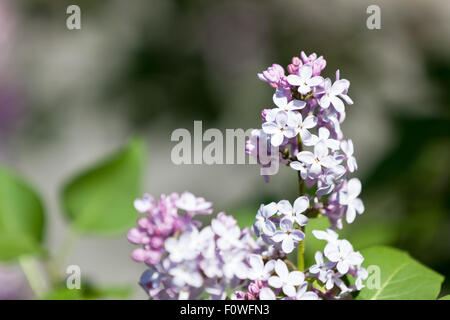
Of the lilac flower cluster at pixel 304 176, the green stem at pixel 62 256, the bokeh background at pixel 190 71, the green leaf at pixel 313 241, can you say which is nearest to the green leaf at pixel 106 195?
the green stem at pixel 62 256

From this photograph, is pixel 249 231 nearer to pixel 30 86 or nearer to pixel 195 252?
pixel 195 252

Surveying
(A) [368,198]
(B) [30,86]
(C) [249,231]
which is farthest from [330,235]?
(B) [30,86]

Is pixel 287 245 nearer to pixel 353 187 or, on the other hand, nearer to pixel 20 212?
pixel 353 187

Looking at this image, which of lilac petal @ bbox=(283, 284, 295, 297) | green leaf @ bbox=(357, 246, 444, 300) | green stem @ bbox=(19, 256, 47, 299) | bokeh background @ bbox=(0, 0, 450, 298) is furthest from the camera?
bokeh background @ bbox=(0, 0, 450, 298)

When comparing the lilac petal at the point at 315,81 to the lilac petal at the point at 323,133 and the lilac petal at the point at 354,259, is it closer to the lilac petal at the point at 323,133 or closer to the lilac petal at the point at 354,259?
the lilac petal at the point at 323,133

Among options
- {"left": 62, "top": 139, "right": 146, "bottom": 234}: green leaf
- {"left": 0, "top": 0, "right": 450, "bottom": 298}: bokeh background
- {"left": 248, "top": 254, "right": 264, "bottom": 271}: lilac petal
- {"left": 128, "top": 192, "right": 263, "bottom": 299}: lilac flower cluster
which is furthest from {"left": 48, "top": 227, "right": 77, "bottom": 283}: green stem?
{"left": 0, "top": 0, "right": 450, "bottom": 298}: bokeh background

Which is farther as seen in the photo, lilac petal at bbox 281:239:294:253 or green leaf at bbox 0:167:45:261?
green leaf at bbox 0:167:45:261

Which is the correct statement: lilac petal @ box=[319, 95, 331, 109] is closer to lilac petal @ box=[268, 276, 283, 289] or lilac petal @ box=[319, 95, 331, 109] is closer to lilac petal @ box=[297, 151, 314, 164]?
lilac petal @ box=[297, 151, 314, 164]
